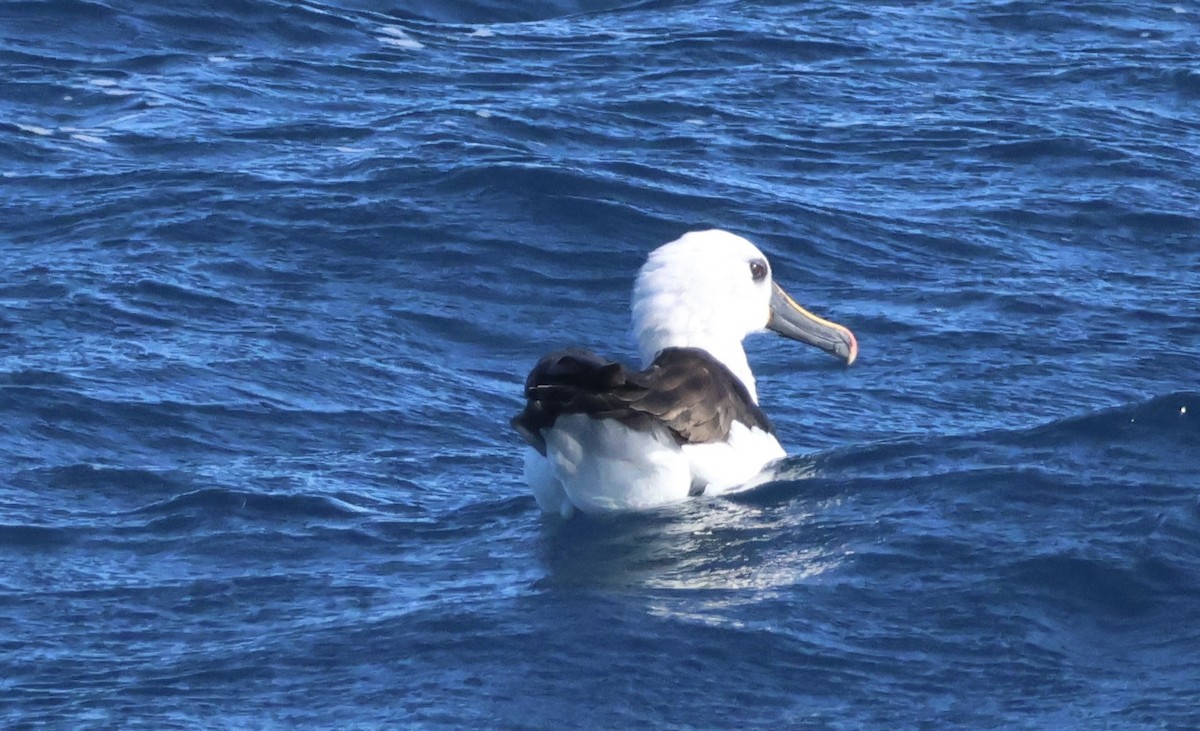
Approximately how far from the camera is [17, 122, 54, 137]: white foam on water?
16.7 metres

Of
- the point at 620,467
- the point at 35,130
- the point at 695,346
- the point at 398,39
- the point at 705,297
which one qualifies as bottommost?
the point at 620,467

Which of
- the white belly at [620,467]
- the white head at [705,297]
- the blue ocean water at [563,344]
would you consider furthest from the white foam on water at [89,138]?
the white belly at [620,467]

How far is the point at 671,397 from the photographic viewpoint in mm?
9672

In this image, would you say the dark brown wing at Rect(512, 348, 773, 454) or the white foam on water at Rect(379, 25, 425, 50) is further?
the white foam on water at Rect(379, 25, 425, 50)

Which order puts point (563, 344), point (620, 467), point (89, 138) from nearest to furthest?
point (620, 467) < point (563, 344) < point (89, 138)

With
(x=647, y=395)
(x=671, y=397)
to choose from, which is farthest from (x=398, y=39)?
(x=647, y=395)

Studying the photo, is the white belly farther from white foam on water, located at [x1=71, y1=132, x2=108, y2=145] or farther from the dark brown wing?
white foam on water, located at [x1=71, y1=132, x2=108, y2=145]

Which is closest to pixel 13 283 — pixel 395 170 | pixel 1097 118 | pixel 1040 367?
pixel 395 170

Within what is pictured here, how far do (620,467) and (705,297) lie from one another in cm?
187

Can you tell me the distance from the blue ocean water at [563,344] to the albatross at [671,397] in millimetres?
216

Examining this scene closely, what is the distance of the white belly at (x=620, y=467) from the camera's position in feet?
30.9

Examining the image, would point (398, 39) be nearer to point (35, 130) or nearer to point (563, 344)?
point (35, 130)

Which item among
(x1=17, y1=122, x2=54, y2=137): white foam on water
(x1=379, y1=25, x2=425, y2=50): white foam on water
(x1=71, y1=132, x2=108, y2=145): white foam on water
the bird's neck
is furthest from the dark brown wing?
(x1=379, y1=25, x2=425, y2=50): white foam on water

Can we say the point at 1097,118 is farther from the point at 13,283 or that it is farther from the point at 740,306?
the point at 13,283
